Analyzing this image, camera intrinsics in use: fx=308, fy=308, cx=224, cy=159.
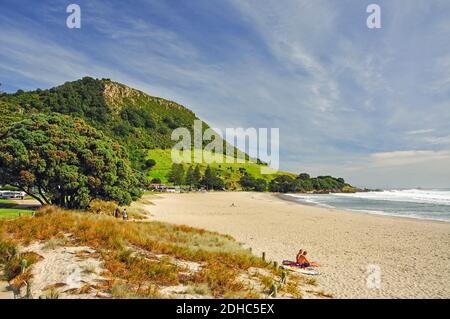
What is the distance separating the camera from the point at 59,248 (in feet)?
40.4

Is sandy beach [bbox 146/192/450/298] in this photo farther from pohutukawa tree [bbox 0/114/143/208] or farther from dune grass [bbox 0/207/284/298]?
pohutukawa tree [bbox 0/114/143/208]

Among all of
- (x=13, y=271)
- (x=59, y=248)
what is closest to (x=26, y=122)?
(x=59, y=248)

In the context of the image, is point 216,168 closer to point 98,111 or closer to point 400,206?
point 98,111

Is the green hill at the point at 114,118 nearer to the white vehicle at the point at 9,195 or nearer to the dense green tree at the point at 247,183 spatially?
the dense green tree at the point at 247,183

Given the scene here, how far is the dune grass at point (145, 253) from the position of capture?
9.93m

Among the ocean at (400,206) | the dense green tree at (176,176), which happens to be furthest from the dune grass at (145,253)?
the dense green tree at (176,176)

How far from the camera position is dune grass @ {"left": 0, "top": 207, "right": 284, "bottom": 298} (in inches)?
391

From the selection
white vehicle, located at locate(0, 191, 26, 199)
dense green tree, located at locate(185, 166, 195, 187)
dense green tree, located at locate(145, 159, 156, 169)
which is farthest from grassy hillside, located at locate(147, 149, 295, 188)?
white vehicle, located at locate(0, 191, 26, 199)

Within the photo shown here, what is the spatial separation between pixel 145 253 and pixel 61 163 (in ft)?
44.6

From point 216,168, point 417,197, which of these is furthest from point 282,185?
point 417,197

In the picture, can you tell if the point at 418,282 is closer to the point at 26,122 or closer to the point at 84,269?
the point at 84,269

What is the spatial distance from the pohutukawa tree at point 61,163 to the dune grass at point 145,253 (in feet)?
21.6
